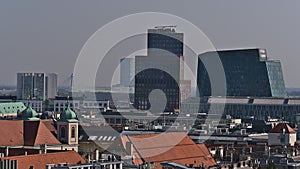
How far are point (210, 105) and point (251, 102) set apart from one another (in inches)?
265

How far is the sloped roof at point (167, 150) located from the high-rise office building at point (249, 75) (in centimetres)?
8692

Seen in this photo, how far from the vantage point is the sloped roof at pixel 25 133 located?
76.9 meters

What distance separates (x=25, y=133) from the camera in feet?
256

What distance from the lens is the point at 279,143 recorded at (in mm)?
91312

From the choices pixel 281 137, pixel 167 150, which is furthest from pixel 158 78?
pixel 167 150

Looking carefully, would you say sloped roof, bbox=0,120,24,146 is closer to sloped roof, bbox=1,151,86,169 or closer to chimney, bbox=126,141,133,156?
chimney, bbox=126,141,133,156

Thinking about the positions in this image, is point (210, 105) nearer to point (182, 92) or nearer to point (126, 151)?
point (182, 92)

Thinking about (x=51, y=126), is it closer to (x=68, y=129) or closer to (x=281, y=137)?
(x=68, y=129)

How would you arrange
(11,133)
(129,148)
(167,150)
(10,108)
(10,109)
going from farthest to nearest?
(10,108)
(10,109)
(11,133)
(167,150)
(129,148)

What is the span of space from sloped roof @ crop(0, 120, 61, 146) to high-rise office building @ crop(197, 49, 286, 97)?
8750 cm

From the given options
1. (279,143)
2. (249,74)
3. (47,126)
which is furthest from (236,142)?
(249,74)

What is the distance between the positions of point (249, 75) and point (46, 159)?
106 metres

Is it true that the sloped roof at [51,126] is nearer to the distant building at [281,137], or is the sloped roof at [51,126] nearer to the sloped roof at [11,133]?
the sloped roof at [11,133]

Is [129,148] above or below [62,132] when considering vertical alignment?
below
